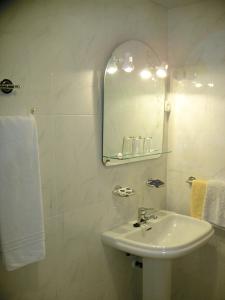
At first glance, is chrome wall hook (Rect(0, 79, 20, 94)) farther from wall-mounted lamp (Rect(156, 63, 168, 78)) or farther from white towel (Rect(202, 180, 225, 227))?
white towel (Rect(202, 180, 225, 227))

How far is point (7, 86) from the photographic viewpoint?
1223 millimetres

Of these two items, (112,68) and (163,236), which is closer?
(112,68)

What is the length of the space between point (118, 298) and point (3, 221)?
1168 mm

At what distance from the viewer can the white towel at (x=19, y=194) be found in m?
1.14

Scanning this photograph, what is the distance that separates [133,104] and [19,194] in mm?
1017

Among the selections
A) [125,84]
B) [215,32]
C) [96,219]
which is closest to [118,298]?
[96,219]

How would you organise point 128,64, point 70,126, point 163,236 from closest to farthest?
point 70,126
point 128,64
point 163,236

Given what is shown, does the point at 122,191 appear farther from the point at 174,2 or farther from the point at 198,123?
the point at 174,2

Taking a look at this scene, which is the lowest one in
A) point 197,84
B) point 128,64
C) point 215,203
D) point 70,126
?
point 215,203

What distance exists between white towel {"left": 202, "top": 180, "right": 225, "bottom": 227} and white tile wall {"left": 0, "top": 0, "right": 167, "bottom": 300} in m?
0.52

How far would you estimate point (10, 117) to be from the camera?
116cm

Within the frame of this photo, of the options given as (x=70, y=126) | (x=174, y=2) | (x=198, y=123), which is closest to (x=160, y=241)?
(x=198, y=123)

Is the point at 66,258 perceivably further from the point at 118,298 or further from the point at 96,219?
the point at 118,298

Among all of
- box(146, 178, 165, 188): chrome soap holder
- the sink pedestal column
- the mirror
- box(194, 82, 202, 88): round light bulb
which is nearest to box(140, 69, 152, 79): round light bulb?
the mirror
